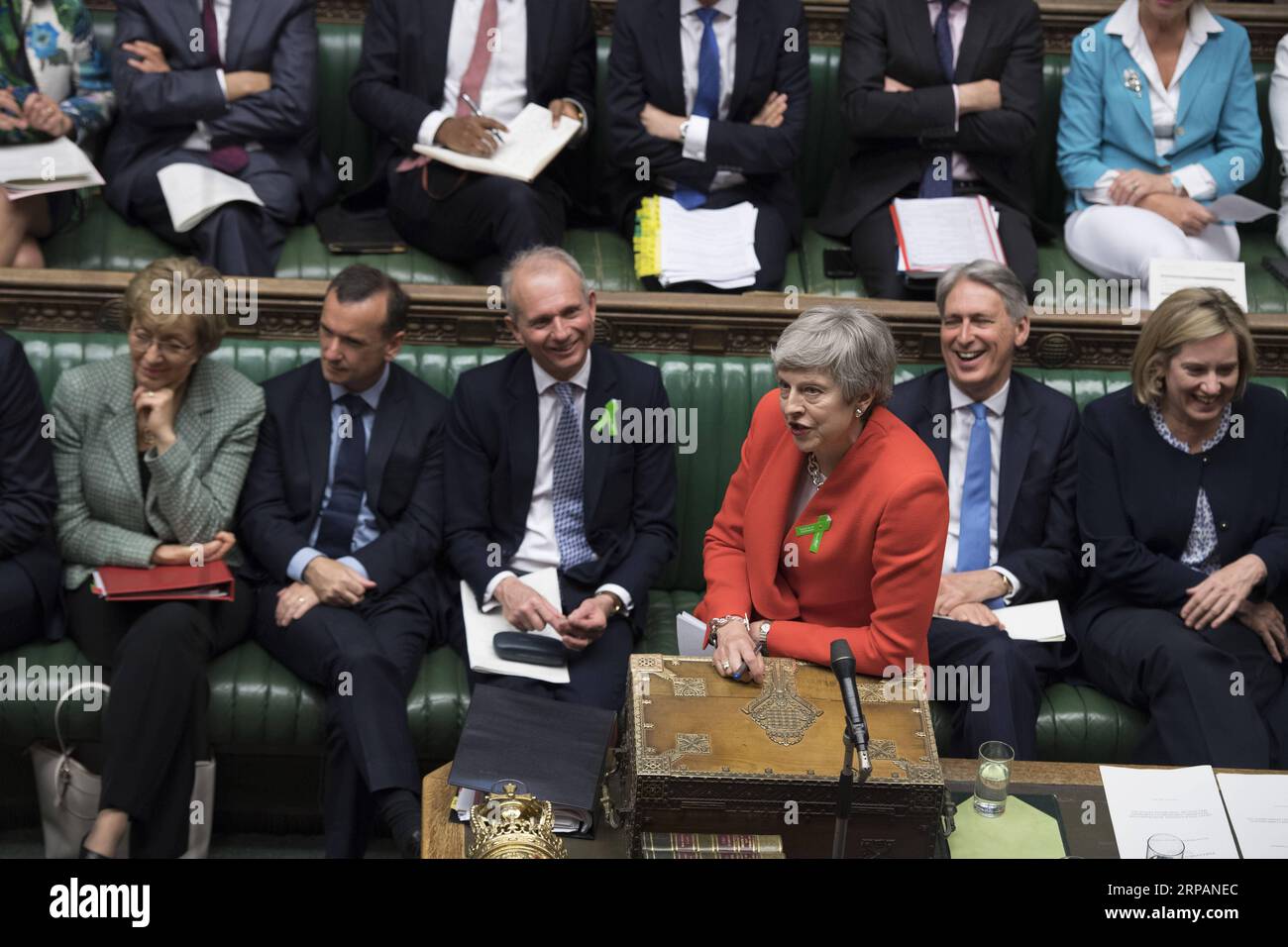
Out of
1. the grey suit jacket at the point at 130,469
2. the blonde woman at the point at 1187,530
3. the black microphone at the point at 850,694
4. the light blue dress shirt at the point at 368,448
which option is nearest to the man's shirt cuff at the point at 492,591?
the light blue dress shirt at the point at 368,448

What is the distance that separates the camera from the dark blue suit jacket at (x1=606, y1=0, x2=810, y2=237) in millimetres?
4730

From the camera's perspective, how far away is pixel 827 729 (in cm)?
284

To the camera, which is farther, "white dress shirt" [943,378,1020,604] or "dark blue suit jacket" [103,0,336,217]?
"dark blue suit jacket" [103,0,336,217]

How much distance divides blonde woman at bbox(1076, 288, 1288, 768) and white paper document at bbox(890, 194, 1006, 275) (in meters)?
0.79

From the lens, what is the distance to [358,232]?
188 inches

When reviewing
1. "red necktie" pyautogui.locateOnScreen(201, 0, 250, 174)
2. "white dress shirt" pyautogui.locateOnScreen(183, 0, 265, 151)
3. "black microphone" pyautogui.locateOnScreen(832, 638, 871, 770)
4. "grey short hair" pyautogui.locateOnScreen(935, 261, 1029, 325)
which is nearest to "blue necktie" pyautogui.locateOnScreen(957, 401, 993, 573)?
"grey short hair" pyautogui.locateOnScreen(935, 261, 1029, 325)

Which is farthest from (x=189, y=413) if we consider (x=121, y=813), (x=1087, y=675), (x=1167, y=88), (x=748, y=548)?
(x=1167, y=88)

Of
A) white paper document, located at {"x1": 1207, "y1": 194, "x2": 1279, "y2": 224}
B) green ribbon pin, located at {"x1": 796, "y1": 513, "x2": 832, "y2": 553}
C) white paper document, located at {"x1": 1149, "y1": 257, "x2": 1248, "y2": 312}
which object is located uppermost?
white paper document, located at {"x1": 1207, "y1": 194, "x2": 1279, "y2": 224}

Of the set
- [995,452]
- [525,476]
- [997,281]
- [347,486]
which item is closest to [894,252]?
[997,281]

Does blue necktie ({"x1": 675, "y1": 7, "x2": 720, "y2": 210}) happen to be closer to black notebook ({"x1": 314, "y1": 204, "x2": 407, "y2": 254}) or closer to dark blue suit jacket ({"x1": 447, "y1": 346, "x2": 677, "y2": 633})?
black notebook ({"x1": 314, "y1": 204, "x2": 407, "y2": 254})

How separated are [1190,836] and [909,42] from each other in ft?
9.02

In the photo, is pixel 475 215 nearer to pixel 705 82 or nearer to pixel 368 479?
pixel 705 82

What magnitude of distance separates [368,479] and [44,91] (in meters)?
1.68
